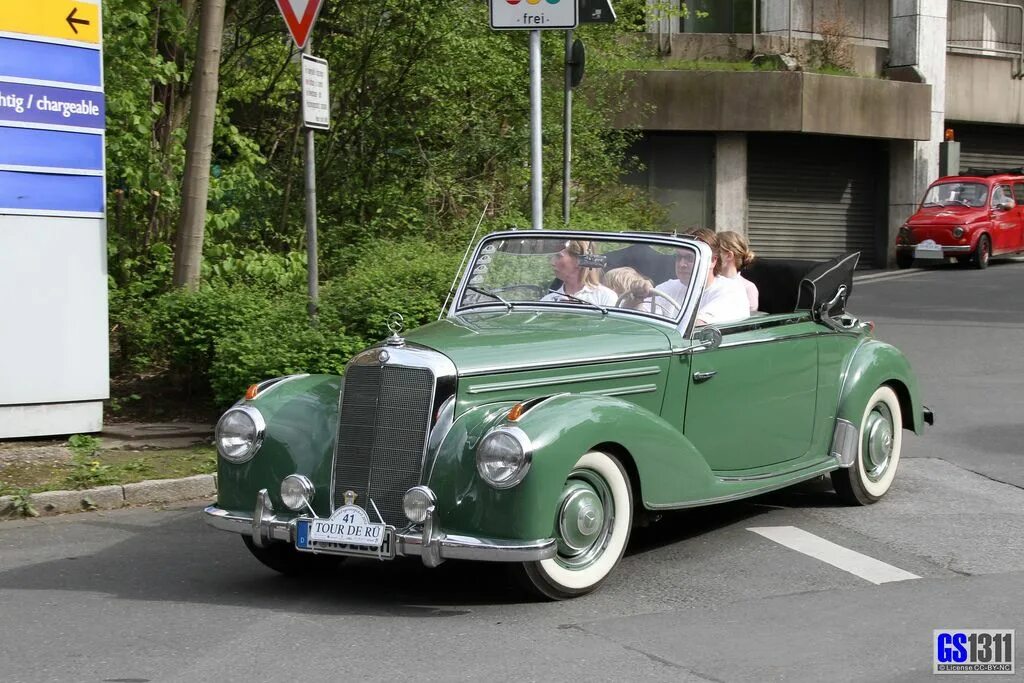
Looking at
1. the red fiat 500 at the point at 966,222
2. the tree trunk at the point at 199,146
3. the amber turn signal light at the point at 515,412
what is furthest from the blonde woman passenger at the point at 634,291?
the red fiat 500 at the point at 966,222

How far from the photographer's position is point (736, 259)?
8.38 metres

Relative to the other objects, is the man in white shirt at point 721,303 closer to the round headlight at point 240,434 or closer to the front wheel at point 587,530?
the front wheel at point 587,530

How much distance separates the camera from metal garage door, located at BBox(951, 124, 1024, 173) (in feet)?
98.8

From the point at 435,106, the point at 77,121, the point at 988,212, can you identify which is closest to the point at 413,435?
the point at 77,121

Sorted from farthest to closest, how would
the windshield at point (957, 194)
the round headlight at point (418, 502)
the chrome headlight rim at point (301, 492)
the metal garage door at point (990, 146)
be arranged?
1. the metal garage door at point (990, 146)
2. the windshield at point (957, 194)
3. the chrome headlight rim at point (301, 492)
4. the round headlight at point (418, 502)

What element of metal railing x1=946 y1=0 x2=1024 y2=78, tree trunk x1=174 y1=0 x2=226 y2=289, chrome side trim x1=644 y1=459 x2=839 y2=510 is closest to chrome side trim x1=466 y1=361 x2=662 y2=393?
chrome side trim x1=644 y1=459 x2=839 y2=510

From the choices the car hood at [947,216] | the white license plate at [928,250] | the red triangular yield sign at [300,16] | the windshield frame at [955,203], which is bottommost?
the white license plate at [928,250]

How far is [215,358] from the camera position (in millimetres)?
10227

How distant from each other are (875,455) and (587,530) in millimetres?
2905

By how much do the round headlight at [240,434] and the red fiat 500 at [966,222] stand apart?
19680 mm

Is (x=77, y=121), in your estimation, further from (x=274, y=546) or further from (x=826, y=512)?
(x=826, y=512)

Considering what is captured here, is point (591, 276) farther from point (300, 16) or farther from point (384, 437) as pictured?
point (300, 16)

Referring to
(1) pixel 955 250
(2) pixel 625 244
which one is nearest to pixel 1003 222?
(1) pixel 955 250

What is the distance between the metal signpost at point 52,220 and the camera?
31.5 feet
